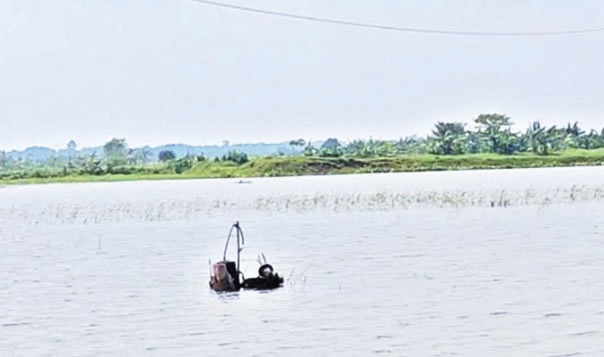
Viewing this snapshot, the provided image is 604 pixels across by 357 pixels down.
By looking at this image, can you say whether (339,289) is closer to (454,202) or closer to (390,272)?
(390,272)

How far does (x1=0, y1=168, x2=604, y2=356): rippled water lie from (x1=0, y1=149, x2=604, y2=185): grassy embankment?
3977 centimetres

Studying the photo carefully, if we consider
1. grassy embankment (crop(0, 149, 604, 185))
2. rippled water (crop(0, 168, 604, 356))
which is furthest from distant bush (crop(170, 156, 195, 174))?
rippled water (crop(0, 168, 604, 356))

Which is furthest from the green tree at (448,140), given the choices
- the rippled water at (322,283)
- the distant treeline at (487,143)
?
the rippled water at (322,283)

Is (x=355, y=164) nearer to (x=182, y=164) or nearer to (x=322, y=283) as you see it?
(x=182, y=164)

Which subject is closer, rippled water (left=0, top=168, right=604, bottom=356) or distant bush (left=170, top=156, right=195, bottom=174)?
rippled water (left=0, top=168, right=604, bottom=356)

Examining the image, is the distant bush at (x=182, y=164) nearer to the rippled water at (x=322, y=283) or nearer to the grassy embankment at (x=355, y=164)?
the grassy embankment at (x=355, y=164)

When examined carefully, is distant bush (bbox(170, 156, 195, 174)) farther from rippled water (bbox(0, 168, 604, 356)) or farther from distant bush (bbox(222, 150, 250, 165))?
rippled water (bbox(0, 168, 604, 356))

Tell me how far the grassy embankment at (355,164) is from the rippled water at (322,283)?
130ft

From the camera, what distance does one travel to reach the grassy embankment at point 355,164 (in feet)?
255

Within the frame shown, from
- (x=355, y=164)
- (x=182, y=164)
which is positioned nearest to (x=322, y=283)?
(x=355, y=164)

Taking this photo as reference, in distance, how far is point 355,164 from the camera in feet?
257

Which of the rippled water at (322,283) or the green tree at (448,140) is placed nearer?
the rippled water at (322,283)

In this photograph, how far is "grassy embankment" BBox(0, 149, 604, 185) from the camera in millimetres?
77812

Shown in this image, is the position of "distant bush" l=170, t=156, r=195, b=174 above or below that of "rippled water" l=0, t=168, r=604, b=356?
above
